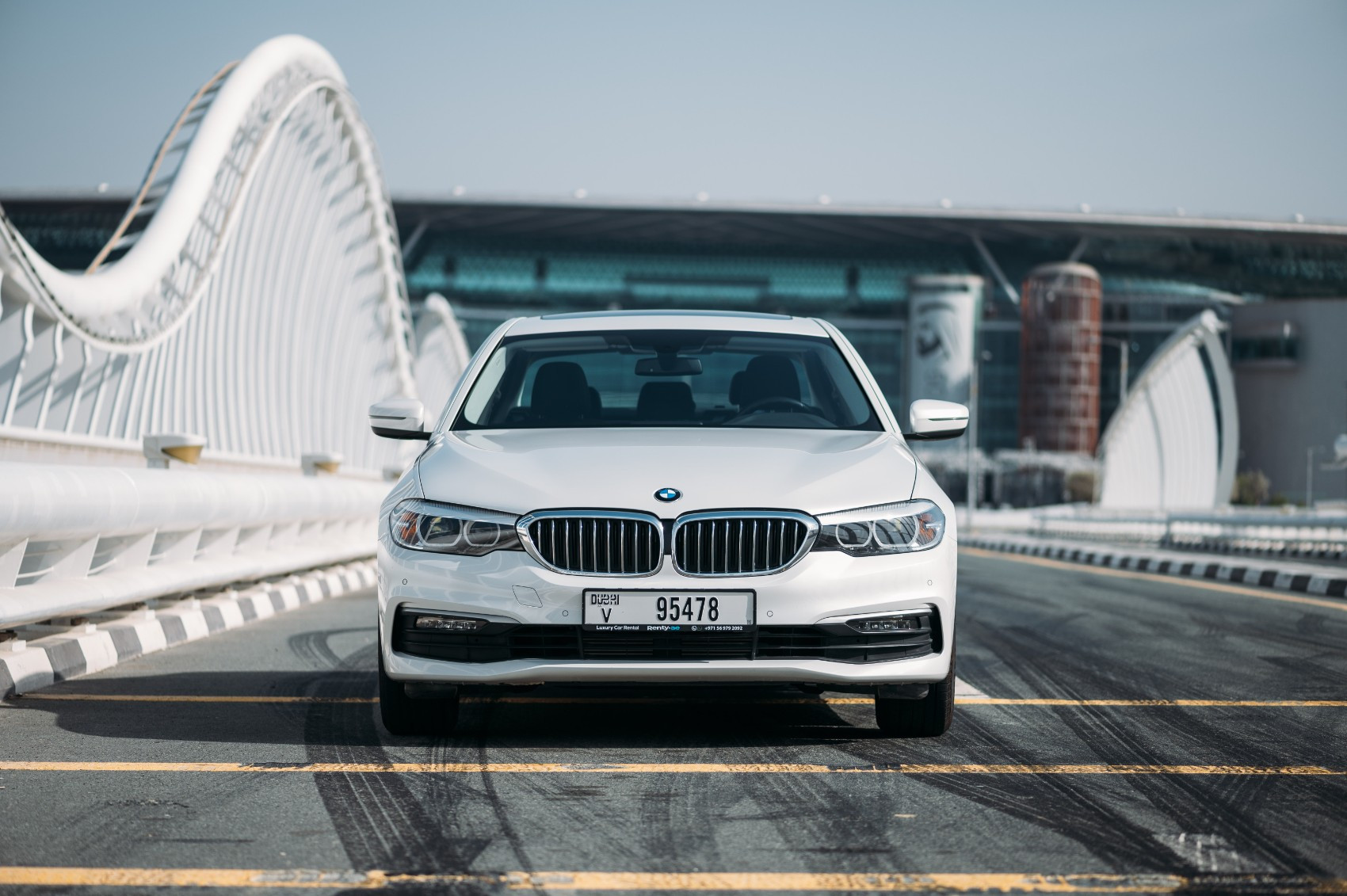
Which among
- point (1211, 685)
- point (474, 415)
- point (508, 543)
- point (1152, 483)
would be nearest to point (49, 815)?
point (508, 543)

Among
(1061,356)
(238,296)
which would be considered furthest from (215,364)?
(1061,356)

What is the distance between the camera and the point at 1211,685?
23.6 feet

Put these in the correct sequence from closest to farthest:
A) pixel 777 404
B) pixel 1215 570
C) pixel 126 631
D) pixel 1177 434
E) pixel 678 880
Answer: pixel 678 880
pixel 777 404
pixel 126 631
pixel 1215 570
pixel 1177 434

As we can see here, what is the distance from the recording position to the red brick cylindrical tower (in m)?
98.7

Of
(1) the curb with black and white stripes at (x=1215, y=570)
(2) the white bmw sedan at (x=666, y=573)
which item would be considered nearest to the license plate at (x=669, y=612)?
(2) the white bmw sedan at (x=666, y=573)

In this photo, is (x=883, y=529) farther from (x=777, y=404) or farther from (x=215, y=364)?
(x=215, y=364)

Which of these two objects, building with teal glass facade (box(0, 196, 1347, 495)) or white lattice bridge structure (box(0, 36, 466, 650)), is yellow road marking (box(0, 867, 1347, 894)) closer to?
white lattice bridge structure (box(0, 36, 466, 650))

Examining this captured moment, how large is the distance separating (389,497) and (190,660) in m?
2.96

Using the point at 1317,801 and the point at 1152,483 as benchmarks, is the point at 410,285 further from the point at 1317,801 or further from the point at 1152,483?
the point at 1317,801

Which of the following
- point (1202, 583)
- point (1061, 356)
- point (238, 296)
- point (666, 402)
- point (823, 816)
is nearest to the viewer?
point (823, 816)

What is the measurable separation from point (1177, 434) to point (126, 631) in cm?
7664

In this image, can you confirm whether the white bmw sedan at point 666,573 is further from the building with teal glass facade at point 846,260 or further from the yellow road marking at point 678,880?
the building with teal glass facade at point 846,260

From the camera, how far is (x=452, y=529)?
16.6ft

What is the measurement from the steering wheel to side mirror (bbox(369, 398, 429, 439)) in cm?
132
